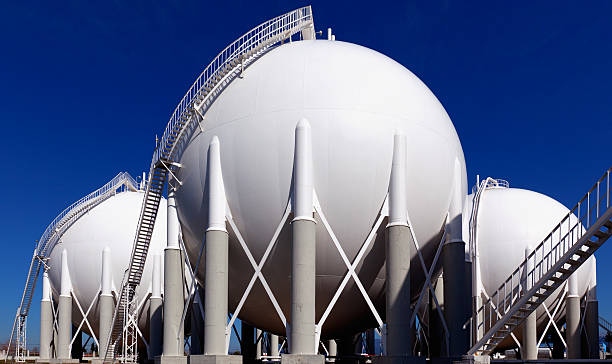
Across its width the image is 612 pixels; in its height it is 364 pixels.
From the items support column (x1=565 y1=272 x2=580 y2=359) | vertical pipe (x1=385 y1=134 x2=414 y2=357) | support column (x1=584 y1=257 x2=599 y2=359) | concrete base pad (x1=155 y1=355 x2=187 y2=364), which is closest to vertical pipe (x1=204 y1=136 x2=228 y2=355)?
concrete base pad (x1=155 y1=355 x2=187 y2=364)

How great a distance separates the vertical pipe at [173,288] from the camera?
19922mm

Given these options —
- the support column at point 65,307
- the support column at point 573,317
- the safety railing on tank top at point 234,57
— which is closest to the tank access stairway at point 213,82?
the safety railing on tank top at point 234,57

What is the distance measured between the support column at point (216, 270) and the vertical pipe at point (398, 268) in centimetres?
435

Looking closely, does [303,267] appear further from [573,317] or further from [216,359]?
[573,317]

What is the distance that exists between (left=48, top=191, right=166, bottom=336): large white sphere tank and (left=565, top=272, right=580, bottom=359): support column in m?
19.6

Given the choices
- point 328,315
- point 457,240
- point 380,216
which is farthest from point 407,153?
point 328,315

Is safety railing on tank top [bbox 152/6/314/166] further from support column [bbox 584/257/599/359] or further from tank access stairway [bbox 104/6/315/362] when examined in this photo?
support column [bbox 584/257/599/359]

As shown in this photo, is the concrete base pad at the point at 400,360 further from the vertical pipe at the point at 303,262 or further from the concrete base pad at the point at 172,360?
the concrete base pad at the point at 172,360

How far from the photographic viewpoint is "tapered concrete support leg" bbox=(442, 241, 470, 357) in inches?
732

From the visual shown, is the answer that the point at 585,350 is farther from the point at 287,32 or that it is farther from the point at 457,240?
the point at 287,32

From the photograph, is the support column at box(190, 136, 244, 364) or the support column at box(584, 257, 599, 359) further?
the support column at box(584, 257, 599, 359)

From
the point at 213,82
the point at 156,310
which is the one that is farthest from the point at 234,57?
the point at 156,310

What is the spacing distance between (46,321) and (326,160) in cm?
2381

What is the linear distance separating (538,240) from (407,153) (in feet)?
46.8
